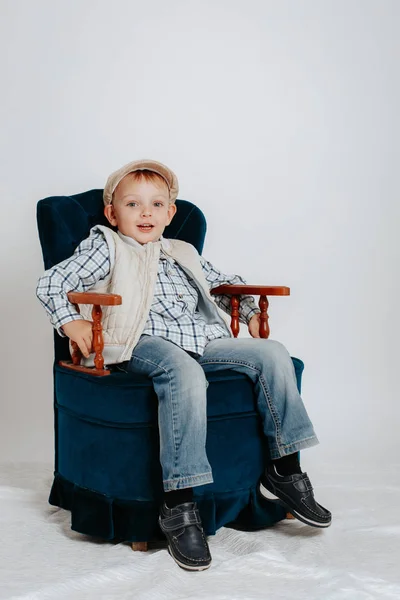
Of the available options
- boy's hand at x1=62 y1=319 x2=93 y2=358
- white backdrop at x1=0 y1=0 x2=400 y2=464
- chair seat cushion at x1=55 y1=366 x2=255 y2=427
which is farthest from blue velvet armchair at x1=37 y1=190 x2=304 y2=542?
white backdrop at x1=0 y1=0 x2=400 y2=464

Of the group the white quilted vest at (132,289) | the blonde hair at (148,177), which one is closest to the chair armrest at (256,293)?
the white quilted vest at (132,289)

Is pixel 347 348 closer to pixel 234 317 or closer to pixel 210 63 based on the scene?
pixel 234 317

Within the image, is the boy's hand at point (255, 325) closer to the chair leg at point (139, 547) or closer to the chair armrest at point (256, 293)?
the chair armrest at point (256, 293)

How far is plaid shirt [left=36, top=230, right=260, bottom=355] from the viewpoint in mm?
2846

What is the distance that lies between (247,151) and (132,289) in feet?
5.34

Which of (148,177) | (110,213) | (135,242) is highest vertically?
(148,177)

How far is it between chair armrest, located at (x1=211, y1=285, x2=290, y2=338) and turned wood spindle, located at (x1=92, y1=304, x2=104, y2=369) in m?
0.73

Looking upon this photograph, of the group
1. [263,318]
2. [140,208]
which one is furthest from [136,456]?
[140,208]

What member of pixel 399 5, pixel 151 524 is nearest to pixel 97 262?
pixel 151 524

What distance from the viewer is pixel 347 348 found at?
178 inches

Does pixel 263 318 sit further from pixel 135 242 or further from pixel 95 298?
pixel 95 298

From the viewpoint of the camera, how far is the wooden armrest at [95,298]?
8.60 feet

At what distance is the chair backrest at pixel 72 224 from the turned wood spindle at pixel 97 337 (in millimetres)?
407

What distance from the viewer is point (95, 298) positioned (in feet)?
8.77
